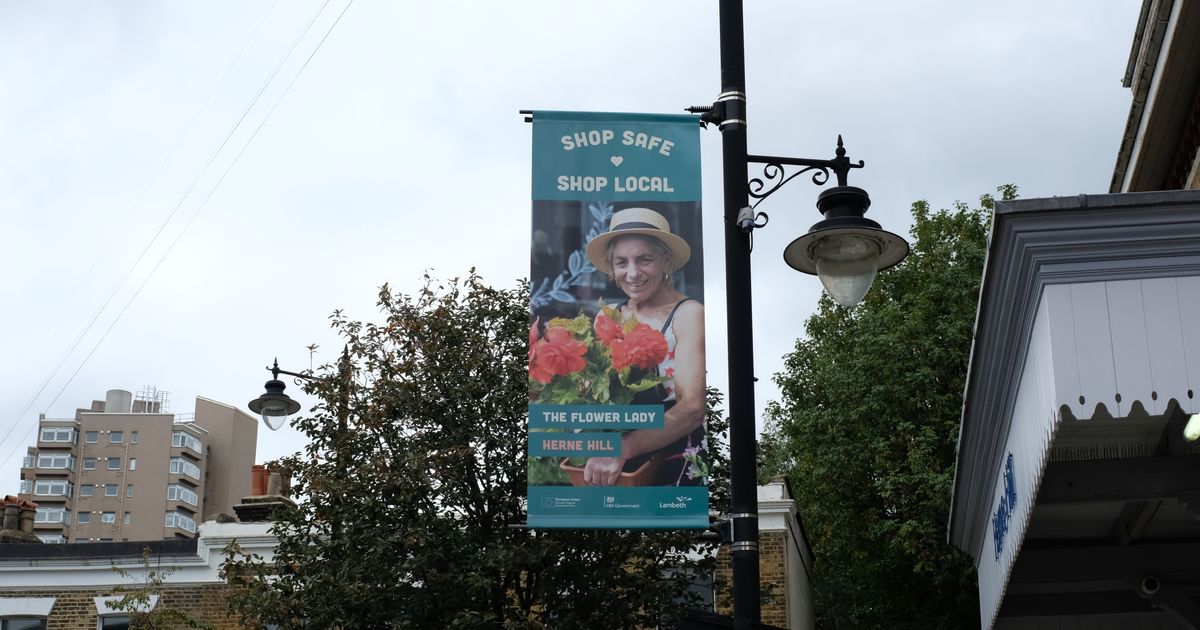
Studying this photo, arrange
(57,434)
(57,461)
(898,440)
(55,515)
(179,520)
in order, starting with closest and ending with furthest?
(898,440) → (179,520) → (57,461) → (57,434) → (55,515)

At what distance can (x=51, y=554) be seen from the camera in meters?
23.0

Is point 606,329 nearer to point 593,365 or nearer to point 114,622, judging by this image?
point 593,365

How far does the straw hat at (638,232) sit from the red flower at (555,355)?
1.67 ft

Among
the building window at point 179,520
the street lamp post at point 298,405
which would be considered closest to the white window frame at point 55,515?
the building window at point 179,520

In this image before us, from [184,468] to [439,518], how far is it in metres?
117

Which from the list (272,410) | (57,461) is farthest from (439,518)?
(57,461)

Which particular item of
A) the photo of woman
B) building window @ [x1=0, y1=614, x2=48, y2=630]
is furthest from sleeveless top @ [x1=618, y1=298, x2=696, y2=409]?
building window @ [x1=0, y1=614, x2=48, y2=630]

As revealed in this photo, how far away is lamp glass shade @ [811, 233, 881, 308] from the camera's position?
8.40m

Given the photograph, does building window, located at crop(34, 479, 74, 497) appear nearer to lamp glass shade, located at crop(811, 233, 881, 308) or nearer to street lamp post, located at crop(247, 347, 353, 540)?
A: street lamp post, located at crop(247, 347, 353, 540)

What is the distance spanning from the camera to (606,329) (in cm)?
796

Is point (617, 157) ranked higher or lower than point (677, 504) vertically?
higher

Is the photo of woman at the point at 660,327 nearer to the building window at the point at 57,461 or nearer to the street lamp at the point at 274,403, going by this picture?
the street lamp at the point at 274,403

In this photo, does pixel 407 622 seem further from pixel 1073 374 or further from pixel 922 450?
pixel 922 450

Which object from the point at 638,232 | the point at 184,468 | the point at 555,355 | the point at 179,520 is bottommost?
the point at 555,355
